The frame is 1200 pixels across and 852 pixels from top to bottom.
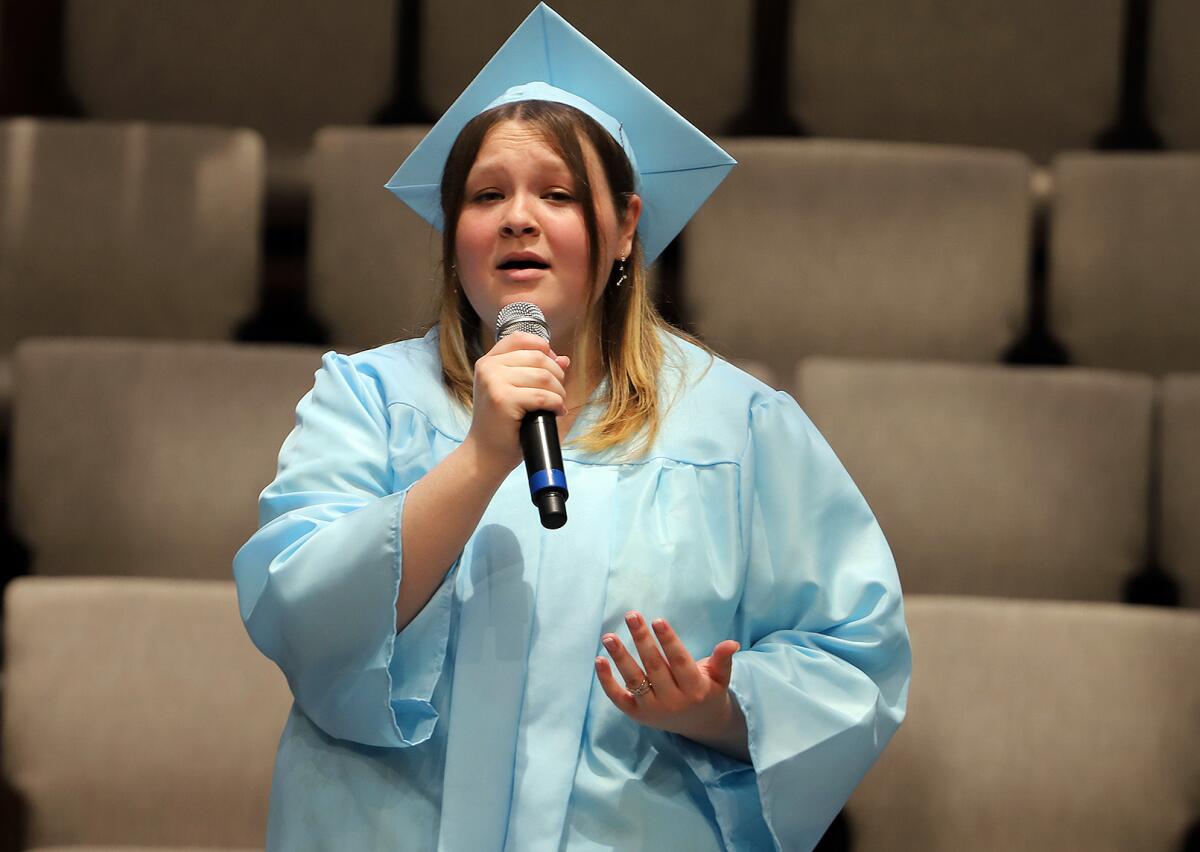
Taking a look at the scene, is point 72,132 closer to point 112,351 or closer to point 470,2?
point 112,351

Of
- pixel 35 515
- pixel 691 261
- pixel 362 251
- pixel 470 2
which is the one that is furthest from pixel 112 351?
pixel 470 2

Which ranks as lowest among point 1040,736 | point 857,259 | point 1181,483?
point 1040,736

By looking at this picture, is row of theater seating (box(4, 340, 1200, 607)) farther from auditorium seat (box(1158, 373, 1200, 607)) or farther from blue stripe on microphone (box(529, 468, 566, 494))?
blue stripe on microphone (box(529, 468, 566, 494))

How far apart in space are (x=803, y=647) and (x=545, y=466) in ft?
0.76

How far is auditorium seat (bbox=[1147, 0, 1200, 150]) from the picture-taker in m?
1.74

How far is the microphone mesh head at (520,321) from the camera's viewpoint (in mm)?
812

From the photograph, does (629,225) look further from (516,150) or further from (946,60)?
(946,60)

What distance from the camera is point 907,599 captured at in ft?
4.02

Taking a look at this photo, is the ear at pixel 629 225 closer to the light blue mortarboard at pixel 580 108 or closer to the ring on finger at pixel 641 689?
the light blue mortarboard at pixel 580 108

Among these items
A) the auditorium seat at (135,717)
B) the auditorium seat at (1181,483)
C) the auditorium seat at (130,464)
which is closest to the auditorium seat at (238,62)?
the auditorium seat at (130,464)

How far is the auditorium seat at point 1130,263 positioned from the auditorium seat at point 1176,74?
216 millimetres

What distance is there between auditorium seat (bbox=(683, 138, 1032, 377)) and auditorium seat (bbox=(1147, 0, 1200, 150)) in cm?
33

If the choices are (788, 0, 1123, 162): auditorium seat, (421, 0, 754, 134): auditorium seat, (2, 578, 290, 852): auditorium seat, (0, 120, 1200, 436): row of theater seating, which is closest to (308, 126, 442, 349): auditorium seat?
(0, 120, 1200, 436): row of theater seating

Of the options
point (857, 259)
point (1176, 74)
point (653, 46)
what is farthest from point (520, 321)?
point (1176, 74)
